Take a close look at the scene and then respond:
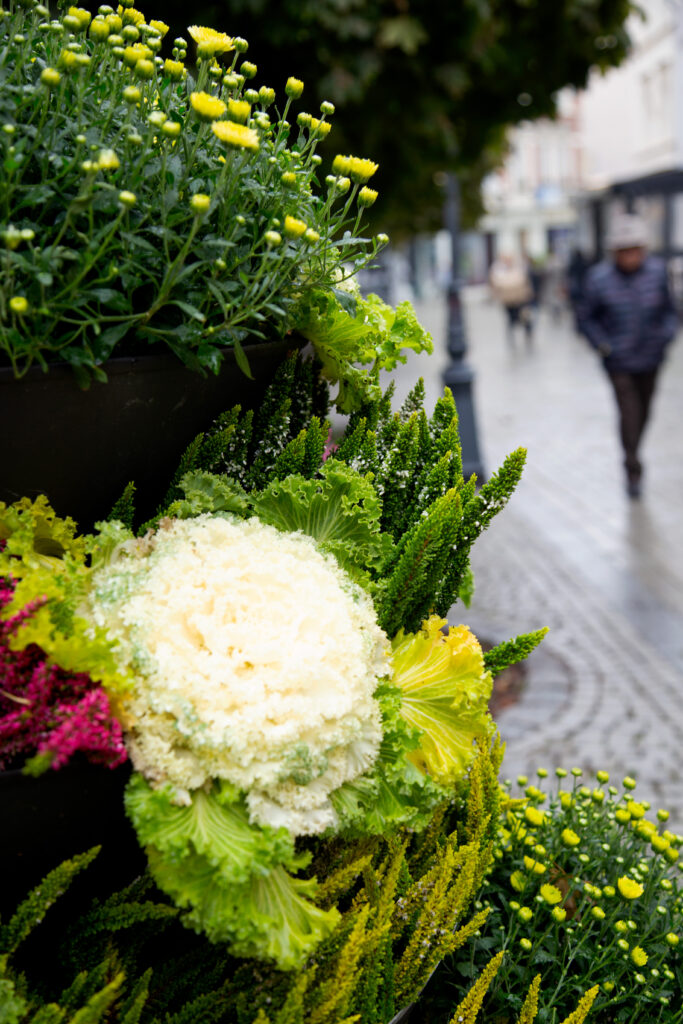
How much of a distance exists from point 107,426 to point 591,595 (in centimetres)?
576

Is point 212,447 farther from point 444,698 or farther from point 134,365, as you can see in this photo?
point 444,698

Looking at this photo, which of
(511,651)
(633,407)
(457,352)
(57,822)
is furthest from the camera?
(457,352)

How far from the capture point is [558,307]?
29.2 m

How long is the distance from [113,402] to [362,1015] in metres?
0.85

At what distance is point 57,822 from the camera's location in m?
1.10

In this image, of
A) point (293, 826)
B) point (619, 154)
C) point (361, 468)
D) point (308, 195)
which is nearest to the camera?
point (293, 826)

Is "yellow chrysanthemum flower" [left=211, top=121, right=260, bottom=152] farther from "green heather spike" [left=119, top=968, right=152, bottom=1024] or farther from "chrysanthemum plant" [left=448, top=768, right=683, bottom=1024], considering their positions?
"chrysanthemum plant" [left=448, top=768, right=683, bottom=1024]

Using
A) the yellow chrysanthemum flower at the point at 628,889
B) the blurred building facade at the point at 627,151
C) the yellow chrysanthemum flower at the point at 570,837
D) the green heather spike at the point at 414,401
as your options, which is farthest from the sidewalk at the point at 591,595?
the blurred building facade at the point at 627,151

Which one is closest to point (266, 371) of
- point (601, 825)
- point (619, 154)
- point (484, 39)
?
point (601, 825)

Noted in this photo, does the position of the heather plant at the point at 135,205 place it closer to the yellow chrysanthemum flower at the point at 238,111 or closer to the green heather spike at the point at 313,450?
the yellow chrysanthemum flower at the point at 238,111

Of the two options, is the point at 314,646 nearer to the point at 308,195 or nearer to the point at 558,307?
→ the point at 308,195

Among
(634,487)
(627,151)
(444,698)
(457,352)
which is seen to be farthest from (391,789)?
(627,151)

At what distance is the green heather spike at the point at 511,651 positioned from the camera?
141 cm

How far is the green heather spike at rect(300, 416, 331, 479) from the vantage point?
4.79ft
